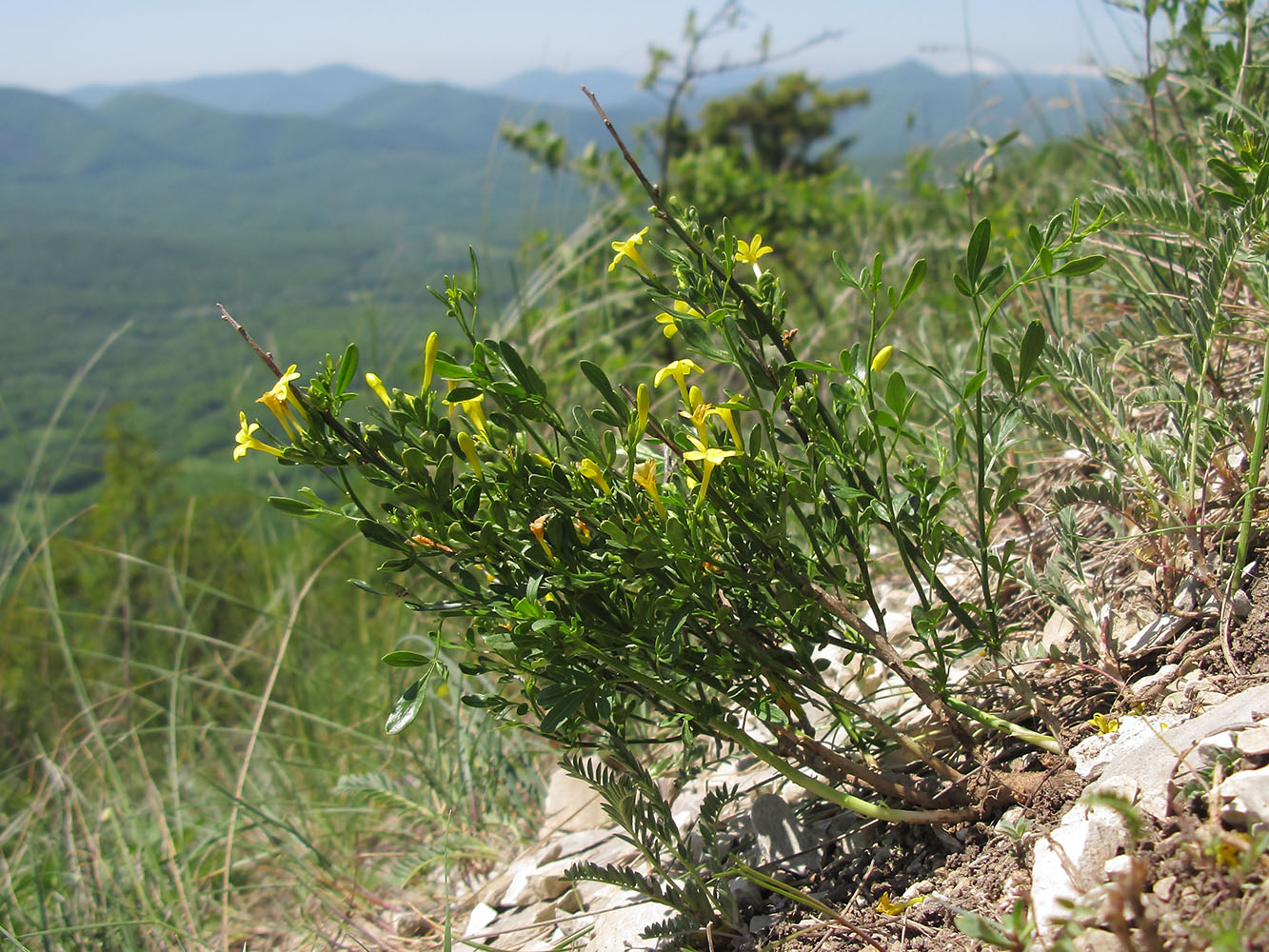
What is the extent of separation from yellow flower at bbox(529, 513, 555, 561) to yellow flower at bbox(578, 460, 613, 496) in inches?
3.0

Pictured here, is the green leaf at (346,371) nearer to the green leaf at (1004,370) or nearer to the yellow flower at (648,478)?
the yellow flower at (648,478)

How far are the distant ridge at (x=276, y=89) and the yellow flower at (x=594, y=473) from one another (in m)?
172

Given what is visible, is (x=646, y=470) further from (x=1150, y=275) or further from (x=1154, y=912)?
(x=1150, y=275)

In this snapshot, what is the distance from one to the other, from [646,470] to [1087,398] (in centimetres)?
118

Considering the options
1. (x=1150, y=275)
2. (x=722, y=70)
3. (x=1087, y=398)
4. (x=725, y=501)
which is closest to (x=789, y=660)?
(x=725, y=501)

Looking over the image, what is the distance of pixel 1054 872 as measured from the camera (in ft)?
3.32

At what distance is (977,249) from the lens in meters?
1.04

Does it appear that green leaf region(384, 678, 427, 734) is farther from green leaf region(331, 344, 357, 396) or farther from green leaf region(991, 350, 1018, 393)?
green leaf region(991, 350, 1018, 393)

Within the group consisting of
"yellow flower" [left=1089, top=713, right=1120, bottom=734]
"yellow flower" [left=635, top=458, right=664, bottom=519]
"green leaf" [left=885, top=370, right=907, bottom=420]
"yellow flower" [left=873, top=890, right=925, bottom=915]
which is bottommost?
"yellow flower" [left=873, top=890, right=925, bottom=915]

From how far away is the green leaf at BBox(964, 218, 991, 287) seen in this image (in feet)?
3.34

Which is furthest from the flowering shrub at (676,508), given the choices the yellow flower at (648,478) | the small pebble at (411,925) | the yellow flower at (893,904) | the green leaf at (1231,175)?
the small pebble at (411,925)

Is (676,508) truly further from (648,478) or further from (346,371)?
(346,371)

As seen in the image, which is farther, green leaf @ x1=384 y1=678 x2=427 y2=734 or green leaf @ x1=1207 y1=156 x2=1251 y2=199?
green leaf @ x1=1207 y1=156 x2=1251 y2=199

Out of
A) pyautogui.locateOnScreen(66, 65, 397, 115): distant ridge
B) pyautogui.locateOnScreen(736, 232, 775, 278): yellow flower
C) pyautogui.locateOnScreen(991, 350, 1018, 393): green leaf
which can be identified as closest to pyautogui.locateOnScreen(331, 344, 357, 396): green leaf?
pyautogui.locateOnScreen(736, 232, 775, 278): yellow flower
